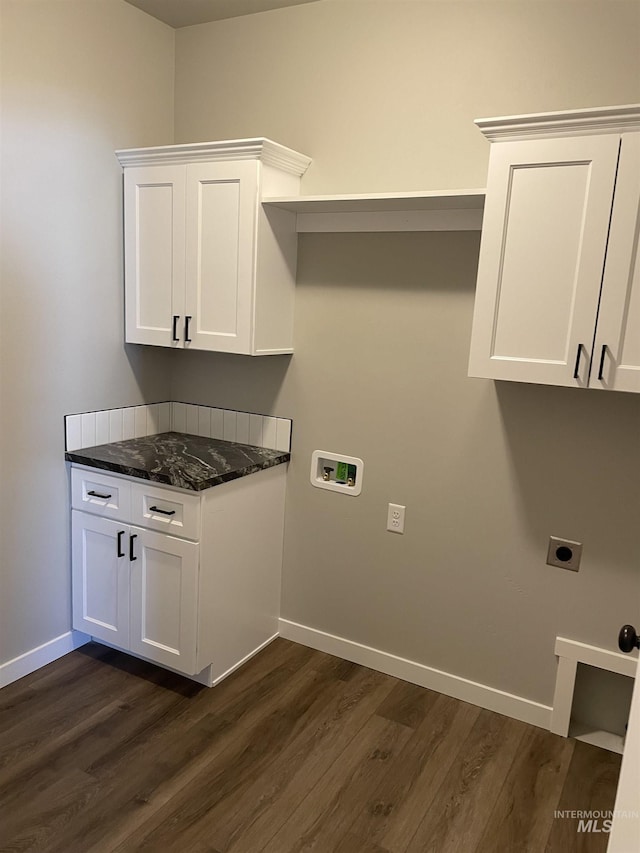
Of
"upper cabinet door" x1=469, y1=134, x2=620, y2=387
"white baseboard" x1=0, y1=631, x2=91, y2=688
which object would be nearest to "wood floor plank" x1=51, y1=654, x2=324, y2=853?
"white baseboard" x1=0, y1=631, x2=91, y2=688

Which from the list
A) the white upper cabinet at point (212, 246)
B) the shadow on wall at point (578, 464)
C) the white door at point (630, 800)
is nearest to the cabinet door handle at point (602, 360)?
the shadow on wall at point (578, 464)

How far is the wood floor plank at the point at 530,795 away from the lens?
1940 millimetres

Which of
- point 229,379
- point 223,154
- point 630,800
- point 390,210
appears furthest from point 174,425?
point 630,800

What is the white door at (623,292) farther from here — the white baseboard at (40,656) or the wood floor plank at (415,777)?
the white baseboard at (40,656)

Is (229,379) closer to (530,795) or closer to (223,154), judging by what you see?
(223,154)

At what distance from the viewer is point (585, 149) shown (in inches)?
72.7

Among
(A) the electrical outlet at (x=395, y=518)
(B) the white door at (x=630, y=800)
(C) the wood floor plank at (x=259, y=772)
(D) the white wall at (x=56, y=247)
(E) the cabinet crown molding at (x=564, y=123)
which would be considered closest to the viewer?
(B) the white door at (x=630, y=800)

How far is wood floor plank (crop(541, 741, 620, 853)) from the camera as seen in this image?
1935 mm

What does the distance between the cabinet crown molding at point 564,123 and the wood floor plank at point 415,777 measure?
2.09 metres

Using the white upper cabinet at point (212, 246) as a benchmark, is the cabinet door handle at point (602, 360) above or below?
below

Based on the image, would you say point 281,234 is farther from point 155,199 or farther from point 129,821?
point 129,821

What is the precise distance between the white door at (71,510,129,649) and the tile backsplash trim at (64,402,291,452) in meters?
→ 0.36

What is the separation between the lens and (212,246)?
2.57 meters

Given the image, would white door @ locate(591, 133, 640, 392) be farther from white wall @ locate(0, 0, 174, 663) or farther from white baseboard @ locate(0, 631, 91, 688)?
white baseboard @ locate(0, 631, 91, 688)
